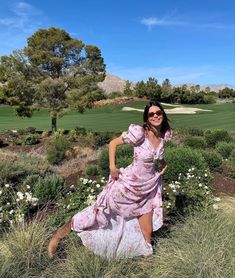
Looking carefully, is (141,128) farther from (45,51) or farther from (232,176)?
(45,51)

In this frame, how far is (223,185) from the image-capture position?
839 cm

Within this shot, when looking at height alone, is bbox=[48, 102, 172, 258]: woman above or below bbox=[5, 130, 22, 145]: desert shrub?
above

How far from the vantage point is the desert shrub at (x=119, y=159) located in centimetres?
828

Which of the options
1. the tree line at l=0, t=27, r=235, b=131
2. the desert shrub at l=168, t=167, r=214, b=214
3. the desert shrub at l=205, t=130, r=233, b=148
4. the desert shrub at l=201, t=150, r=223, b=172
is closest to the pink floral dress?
the desert shrub at l=168, t=167, r=214, b=214

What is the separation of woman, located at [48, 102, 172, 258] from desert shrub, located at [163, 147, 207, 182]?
3.20 meters

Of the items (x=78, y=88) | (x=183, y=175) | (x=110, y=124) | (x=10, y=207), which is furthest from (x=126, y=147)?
(x=110, y=124)

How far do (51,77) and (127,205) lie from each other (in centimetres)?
2287

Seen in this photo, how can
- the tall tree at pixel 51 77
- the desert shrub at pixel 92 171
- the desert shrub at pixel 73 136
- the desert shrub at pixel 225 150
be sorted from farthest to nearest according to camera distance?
the tall tree at pixel 51 77
the desert shrub at pixel 73 136
the desert shrub at pixel 225 150
the desert shrub at pixel 92 171

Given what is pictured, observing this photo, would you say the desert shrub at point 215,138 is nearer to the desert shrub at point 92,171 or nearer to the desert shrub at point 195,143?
the desert shrub at point 195,143

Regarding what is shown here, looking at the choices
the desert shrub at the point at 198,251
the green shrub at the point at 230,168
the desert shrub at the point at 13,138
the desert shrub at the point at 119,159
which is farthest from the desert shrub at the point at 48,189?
the desert shrub at the point at 13,138

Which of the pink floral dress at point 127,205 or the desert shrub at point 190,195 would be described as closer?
the pink floral dress at point 127,205

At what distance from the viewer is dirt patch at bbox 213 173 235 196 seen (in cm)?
793

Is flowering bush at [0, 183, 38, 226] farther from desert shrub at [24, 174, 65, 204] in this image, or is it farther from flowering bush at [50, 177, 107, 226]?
flowering bush at [50, 177, 107, 226]

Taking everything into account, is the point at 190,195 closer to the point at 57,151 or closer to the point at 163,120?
the point at 163,120
